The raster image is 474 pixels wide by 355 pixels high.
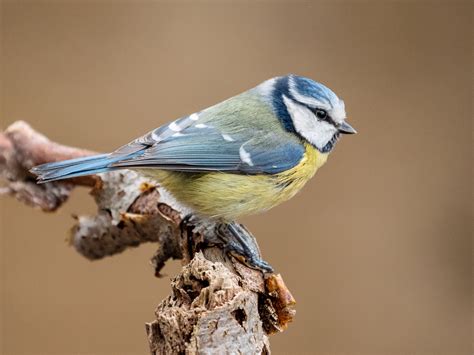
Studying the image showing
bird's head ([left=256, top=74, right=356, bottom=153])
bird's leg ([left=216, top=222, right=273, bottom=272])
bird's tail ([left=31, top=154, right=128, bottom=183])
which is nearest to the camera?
bird's leg ([left=216, top=222, right=273, bottom=272])

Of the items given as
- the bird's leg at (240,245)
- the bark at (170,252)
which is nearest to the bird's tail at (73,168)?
the bark at (170,252)

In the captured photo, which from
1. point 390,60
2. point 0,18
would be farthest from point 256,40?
point 0,18

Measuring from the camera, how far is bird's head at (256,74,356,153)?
156 cm

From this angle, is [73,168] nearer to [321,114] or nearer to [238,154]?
[238,154]

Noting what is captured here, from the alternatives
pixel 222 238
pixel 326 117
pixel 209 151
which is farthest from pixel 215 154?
pixel 326 117

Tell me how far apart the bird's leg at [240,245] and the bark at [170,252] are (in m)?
0.03

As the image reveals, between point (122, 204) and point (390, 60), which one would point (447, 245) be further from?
point (122, 204)

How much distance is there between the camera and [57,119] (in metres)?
2.52

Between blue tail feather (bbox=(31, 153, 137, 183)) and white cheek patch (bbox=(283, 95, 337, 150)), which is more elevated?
white cheek patch (bbox=(283, 95, 337, 150))

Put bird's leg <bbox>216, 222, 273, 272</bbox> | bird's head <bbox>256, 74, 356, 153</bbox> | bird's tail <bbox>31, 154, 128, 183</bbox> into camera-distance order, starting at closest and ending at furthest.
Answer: bird's leg <bbox>216, 222, 273, 272</bbox>
bird's tail <bbox>31, 154, 128, 183</bbox>
bird's head <bbox>256, 74, 356, 153</bbox>

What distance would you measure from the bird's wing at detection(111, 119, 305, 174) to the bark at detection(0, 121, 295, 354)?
12cm

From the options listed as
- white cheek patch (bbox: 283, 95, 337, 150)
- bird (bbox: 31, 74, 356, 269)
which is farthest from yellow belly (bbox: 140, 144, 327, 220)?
white cheek patch (bbox: 283, 95, 337, 150)

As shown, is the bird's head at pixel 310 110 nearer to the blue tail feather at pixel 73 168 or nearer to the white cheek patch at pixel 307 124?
the white cheek patch at pixel 307 124

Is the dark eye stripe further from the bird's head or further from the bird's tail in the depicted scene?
the bird's tail
